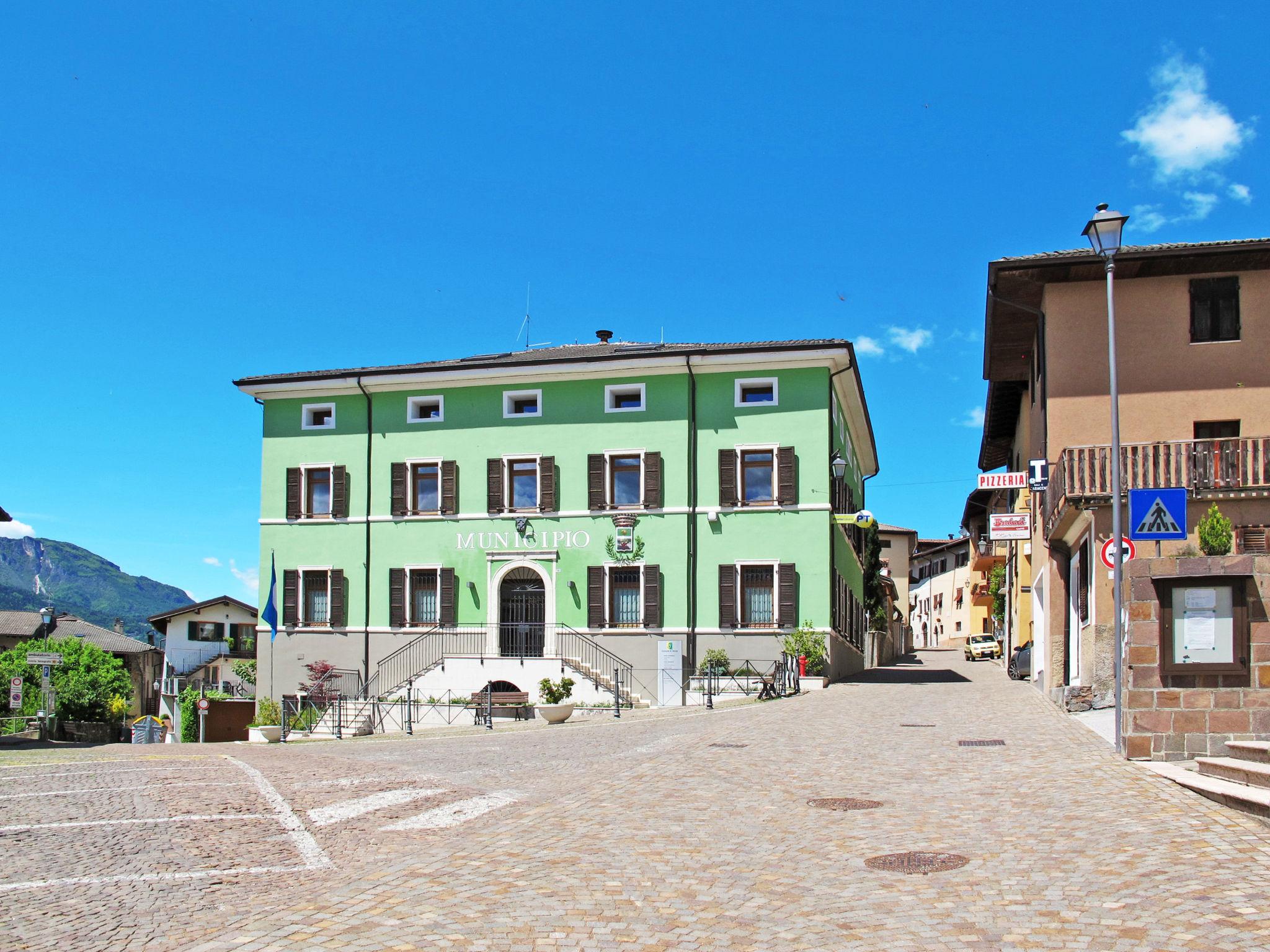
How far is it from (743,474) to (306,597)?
13184 millimetres

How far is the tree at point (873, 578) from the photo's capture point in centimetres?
4456

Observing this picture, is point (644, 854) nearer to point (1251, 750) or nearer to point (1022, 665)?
point (1251, 750)

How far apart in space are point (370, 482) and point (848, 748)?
2252 centimetres

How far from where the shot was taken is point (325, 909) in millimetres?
7168

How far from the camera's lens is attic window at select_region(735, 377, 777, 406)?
106 ft

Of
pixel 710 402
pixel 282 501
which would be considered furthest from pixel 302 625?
pixel 710 402

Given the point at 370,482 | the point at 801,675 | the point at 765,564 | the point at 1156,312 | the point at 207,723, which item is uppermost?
the point at 1156,312

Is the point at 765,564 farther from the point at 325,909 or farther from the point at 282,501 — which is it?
the point at 325,909

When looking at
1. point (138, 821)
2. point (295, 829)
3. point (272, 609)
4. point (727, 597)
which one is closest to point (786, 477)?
point (727, 597)

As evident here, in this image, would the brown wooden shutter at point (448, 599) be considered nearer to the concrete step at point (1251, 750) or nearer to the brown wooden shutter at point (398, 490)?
the brown wooden shutter at point (398, 490)

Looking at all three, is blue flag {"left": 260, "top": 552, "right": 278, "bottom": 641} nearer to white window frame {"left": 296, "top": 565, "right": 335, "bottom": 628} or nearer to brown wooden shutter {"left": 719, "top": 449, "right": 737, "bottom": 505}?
white window frame {"left": 296, "top": 565, "right": 335, "bottom": 628}

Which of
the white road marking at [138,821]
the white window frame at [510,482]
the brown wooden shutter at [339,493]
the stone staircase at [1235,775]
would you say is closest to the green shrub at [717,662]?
the white window frame at [510,482]

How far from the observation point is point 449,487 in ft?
112

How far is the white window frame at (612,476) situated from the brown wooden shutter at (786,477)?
360cm
